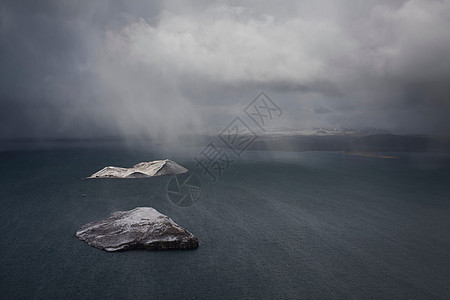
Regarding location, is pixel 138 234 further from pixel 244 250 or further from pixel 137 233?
pixel 244 250

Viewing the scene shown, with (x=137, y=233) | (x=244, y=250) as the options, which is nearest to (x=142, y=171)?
(x=137, y=233)

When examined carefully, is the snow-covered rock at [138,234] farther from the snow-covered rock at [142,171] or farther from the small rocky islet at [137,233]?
the snow-covered rock at [142,171]

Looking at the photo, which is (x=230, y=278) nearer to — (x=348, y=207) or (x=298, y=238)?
(x=298, y=238)

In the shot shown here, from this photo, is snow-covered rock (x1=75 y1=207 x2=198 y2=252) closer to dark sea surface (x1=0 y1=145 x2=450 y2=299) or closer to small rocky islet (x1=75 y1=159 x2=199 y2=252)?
small rocky islet (x1=75 y1=159 x2=199 y2=252)

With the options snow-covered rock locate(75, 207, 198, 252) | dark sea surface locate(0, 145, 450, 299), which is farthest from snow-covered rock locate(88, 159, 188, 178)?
snow-covered rock locate(75, 207, 198, 252)

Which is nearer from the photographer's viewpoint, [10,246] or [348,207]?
[10,246]

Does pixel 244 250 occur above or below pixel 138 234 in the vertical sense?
below

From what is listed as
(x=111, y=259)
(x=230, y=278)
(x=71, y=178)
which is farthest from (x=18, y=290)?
(x=71, y=178)
